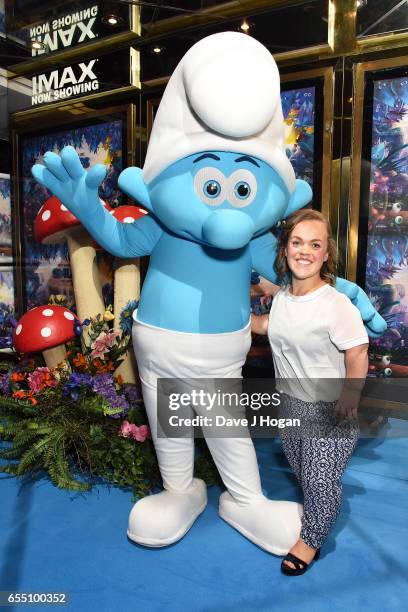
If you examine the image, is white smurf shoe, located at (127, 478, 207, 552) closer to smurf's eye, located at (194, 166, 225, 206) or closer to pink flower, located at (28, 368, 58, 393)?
pink flower, located at (28, 368, 58, 393)

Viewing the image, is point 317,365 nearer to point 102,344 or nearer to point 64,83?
point 102,344

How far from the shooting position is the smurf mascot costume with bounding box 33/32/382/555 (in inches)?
55.7

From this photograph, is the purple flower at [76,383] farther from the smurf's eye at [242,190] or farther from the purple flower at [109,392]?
the smurf's eye at [242,190]

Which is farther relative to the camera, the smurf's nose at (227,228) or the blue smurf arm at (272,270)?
the blue smurf arm at (272,270)

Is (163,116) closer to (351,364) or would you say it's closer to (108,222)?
(108,222)

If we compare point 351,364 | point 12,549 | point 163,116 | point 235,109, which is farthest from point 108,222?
point 12,549

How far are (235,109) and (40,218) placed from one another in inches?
47.2

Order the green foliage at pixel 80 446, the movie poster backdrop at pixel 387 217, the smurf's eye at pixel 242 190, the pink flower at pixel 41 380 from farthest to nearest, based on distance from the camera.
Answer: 1. the movie poster backdrop at pixel 387 217
2. the pink flower at pixel 41 380
3. the green foliage at pixel 80 446
4. the smurf's eye at pixel 242 190

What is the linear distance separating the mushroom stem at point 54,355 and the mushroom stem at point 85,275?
122 mm

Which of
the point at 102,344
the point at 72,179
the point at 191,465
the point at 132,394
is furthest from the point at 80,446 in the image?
the point at 72,179

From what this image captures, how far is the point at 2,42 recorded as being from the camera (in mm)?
3363

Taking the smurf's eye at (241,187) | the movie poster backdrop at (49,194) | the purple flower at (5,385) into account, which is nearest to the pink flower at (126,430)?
the purple flower at (5,385)

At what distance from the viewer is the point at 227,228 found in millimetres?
1378

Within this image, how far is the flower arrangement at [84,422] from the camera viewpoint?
78.4 inches
